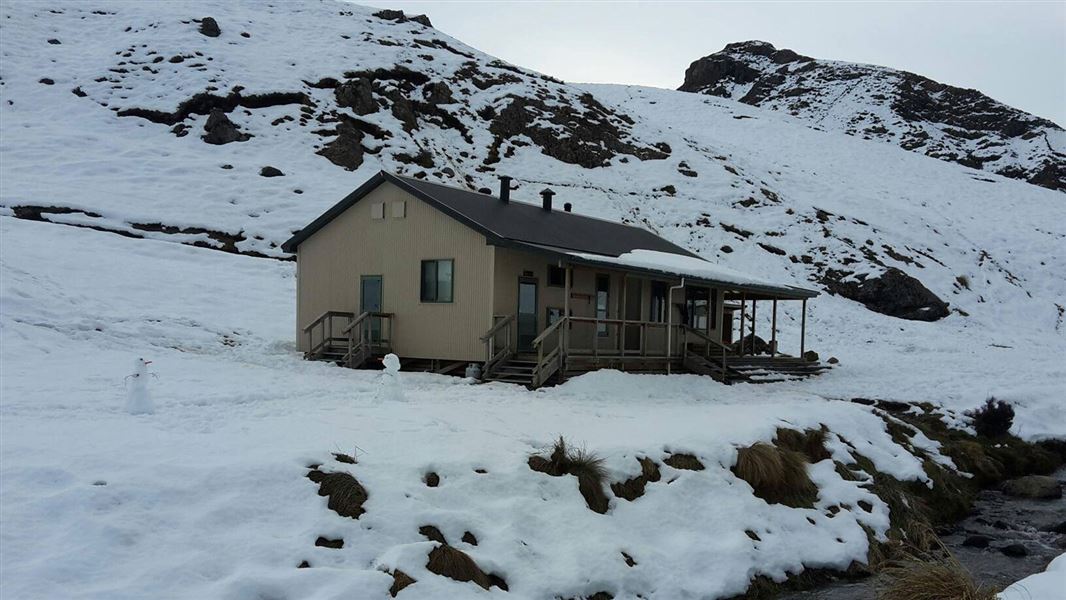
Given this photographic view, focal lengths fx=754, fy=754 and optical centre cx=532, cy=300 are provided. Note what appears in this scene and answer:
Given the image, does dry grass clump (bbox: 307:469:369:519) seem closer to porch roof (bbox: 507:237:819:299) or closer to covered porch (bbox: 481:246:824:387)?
covered porch (bbox: 481:246:824:387)

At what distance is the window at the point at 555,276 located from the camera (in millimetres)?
19578

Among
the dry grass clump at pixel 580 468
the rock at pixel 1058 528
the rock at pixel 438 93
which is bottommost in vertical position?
the rock at pixel 1058 528

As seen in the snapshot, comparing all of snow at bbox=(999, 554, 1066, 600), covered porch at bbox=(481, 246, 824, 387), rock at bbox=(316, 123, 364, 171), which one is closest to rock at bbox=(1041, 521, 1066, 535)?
snow at bbox=(999, 554, 1066, 600)

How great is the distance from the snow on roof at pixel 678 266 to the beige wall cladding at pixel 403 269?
272 cm

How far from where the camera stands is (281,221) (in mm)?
35688

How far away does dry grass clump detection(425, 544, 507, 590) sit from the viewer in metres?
7.27

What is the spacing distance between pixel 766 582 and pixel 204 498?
6.41 meters

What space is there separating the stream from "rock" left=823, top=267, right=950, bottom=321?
1013 inches

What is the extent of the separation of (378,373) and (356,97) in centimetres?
3700

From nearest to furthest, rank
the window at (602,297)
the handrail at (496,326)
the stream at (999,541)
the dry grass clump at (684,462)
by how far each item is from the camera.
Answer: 1. the stream at (999,541)
2. the dry grass clump at (684,462)
3. the handrail at (496,326)
4. the window at (602,297)

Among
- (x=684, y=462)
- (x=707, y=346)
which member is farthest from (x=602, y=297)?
(x=684, y=462)

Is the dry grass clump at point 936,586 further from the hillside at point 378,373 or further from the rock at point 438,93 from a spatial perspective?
the rock at point 438,93

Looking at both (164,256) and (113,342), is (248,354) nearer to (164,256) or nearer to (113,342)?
(113,342)

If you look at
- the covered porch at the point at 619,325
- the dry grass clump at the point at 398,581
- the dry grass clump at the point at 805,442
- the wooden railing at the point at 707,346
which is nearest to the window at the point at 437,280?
the covered porch at the point at 619,325
